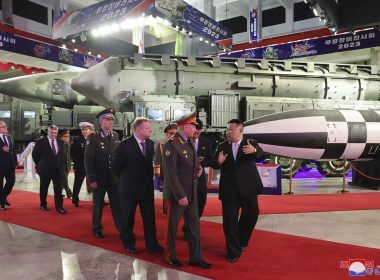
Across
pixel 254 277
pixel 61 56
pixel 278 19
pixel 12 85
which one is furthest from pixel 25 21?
pixel 254 277

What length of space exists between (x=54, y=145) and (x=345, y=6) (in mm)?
8085

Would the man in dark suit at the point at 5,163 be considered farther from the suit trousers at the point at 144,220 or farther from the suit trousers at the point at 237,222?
the suit trousers at the point at 237,222

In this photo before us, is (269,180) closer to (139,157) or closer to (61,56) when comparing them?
(139,157)

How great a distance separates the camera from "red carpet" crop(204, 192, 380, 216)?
6.35 meters

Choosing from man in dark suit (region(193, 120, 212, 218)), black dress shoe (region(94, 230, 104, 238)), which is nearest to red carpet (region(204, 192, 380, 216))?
man in dark suit (region(193, 120, 212, 218))

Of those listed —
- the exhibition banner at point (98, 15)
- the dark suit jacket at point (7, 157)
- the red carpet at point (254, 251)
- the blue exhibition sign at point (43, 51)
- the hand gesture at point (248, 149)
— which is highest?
the exhibition banner at point (98, 15)

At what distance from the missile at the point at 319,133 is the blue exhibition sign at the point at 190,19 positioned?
9.09 meters

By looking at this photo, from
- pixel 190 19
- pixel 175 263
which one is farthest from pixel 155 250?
pixel 190 19

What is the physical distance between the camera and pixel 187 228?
140 inches

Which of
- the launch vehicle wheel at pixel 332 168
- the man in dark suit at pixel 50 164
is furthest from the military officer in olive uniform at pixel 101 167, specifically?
the launch vehicle wheel at pixel 332 168

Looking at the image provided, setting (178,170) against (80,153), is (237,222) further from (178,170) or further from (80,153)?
(80,153)

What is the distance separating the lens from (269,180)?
817 cm

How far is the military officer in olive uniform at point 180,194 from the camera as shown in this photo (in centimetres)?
350

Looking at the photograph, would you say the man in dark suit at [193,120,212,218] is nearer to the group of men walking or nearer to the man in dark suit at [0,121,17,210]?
the group of men walking
